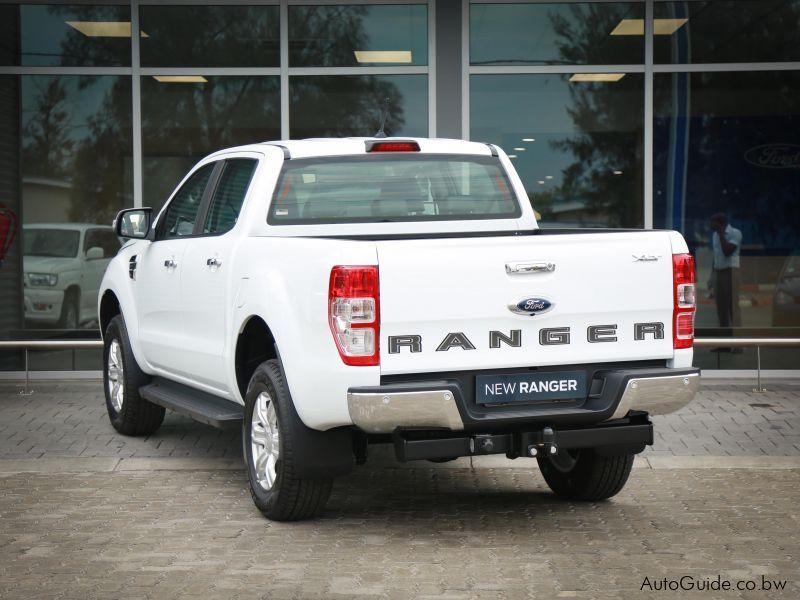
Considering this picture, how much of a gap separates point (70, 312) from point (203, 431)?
4.10m

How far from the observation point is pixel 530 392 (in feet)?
18.9

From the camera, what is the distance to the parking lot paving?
5105 mm

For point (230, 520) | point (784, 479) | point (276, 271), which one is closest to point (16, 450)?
point (230, 520)

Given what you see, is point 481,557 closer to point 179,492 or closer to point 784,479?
point 179,492

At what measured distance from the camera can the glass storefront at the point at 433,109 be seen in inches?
504

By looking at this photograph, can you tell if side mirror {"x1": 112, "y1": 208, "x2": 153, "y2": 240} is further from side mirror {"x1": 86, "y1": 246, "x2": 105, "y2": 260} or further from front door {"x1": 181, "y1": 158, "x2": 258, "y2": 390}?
side mirror {"x1": 86, "y1": 246, "x2": 105, "y2": 260}

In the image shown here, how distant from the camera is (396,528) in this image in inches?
243

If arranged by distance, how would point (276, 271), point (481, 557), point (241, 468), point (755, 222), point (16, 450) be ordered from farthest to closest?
point (755, 222)
point (16, 450)
point (241, 468)
point (276, 271)
point (481, 557)

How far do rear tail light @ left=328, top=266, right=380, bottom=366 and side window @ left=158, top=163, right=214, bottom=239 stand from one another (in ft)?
8.30

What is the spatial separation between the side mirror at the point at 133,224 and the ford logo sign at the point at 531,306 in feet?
11.7

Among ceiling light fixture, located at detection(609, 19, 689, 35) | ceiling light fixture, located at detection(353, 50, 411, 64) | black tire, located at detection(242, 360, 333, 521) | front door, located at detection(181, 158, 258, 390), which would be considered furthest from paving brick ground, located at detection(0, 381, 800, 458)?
ceiling light fixture, located at detection(353, 50, 411, 64)

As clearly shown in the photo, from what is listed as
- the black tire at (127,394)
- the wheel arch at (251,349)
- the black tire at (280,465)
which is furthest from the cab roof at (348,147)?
the black tire at (127,394)

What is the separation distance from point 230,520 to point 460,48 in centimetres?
765

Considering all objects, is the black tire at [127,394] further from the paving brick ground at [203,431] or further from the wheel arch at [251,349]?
the wheel arch at [251,349]
